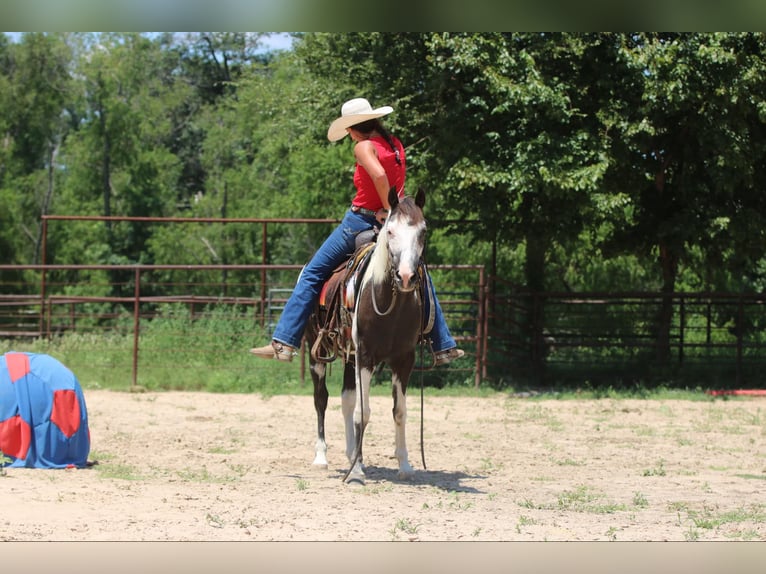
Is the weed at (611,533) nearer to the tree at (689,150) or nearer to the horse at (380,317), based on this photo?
the horse at (380,317)

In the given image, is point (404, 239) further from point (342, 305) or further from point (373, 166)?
point (342, 305)

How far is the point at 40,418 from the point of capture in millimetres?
6836

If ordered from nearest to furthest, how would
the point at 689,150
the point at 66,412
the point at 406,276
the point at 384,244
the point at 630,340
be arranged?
the point at 406,276 < the point at 384,244 < the point at 66,412 < the point at 689,150 < the point at 630,340

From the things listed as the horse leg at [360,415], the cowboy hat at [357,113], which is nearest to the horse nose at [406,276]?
the horse leg at [360,415]

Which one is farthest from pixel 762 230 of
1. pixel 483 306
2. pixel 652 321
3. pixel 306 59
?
pixel 306 59

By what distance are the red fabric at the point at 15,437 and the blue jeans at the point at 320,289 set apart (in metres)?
1.83

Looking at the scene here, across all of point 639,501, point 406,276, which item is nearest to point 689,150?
point 639,501

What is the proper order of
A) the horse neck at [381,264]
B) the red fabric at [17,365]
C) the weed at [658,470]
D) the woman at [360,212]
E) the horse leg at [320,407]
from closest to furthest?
the horse neck at [381,264] < the woman at [360,212] < the red fabric at [17,365] < the weed at [658,470] < the horse leg at [320,407]

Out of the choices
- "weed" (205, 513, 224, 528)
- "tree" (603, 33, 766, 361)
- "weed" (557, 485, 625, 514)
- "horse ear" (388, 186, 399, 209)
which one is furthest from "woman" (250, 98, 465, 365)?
"tree" (603, 33, 766, 361)

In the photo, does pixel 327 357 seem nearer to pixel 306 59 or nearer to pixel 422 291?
pixel 422 291

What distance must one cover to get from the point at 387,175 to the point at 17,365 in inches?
116

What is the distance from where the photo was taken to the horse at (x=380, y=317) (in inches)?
237

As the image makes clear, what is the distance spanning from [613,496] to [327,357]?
7.58 ft

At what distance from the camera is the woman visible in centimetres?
673
